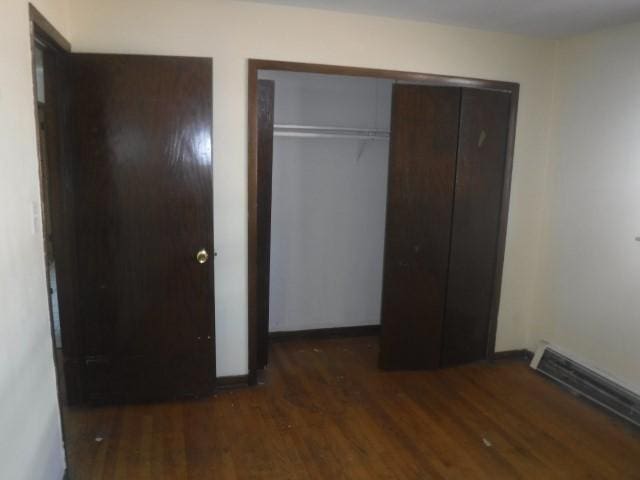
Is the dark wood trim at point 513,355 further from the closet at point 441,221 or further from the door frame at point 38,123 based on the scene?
the door frame at point 38,123

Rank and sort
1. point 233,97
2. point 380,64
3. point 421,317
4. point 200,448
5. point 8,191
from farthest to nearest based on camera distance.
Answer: point 421,317
point 380,64
point 233,97
point 200,448
point 8,191

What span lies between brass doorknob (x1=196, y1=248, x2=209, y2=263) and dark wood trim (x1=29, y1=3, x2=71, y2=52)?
3.87ft

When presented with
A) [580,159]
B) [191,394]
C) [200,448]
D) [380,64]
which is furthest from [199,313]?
[580,159]

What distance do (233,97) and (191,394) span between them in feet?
5.63

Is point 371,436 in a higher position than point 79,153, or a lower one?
lower

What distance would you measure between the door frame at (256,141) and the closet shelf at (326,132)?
0.66m

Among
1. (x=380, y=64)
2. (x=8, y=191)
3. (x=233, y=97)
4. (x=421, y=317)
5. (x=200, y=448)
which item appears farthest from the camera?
(x=421, y=317)

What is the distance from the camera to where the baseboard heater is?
9.00 ft

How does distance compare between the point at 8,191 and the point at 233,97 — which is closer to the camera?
the point at 8,191

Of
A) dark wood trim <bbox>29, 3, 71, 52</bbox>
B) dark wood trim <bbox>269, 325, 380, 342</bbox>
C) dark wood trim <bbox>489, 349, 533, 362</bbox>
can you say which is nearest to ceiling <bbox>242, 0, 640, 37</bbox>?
dark wood trim <bbox>29, 3, 71, 52</bbox>

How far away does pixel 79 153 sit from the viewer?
2451 millimetres

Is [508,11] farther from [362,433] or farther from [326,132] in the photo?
[362,433]

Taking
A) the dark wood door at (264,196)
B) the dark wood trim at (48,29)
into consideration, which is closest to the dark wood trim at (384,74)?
the dark wood door at (264,196)

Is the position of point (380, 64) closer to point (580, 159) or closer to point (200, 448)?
point (580, 159)
